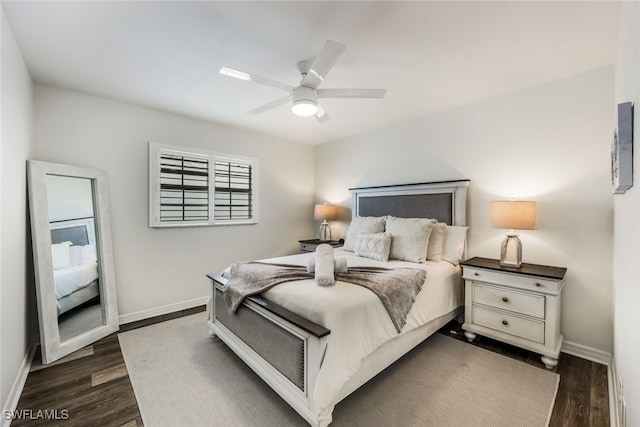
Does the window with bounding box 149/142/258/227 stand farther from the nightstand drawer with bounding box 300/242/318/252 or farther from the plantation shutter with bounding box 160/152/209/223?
the nightstand drawer with bounding box 300/242/318/252

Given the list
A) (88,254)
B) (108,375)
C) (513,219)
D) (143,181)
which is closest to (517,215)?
(513,219)

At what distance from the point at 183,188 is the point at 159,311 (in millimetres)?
1583

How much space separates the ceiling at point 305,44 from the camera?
65.8 inches

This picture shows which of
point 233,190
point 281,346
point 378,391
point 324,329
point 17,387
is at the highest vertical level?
point 233,190

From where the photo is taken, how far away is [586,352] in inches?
93.8

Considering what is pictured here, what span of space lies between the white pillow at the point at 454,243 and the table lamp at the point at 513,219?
1.36ft

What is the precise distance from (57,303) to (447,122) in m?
4.45

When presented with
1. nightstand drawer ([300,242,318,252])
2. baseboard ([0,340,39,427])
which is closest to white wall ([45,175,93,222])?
baseboard ([0,340,39,427])

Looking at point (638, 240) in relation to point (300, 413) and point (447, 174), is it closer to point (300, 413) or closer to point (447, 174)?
point (300, 413)

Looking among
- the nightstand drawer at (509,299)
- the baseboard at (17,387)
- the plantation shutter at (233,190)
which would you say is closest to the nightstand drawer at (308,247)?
the plantation shutter at (233,190)

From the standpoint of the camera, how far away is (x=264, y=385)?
2018mm

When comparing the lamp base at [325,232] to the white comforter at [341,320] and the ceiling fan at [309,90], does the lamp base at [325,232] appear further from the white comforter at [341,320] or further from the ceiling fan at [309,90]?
the ceiling fan at [309,90]

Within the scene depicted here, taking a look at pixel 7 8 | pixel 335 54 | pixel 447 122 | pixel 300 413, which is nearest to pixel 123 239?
pixel 7 8

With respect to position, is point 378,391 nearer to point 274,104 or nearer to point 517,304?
point 517,304
